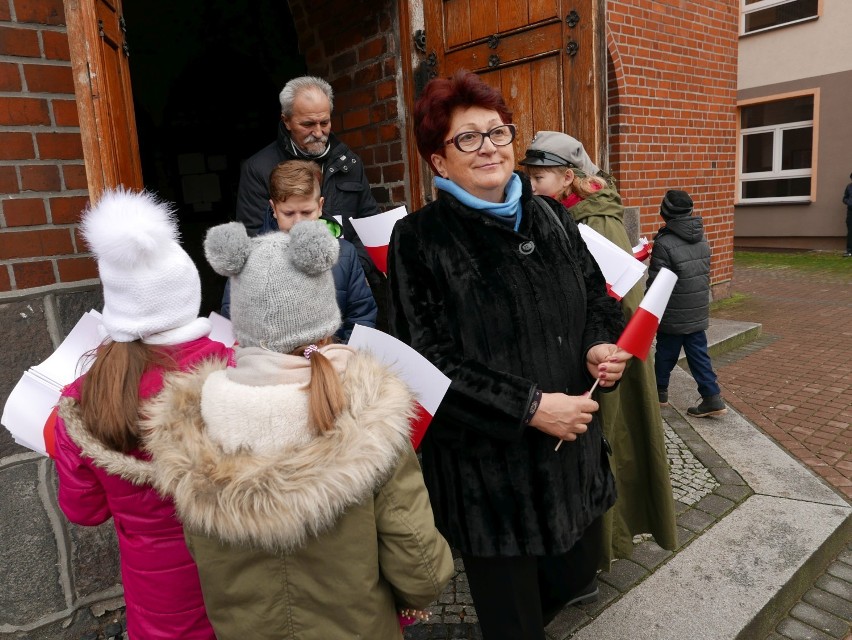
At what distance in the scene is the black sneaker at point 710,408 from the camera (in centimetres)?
466

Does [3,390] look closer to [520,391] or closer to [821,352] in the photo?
[520,391]

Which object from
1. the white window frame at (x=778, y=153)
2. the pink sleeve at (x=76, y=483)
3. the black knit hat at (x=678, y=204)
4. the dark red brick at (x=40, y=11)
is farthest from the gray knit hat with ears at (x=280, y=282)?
the white window frame at (x=778, y=153)

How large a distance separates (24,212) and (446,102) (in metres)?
1.62

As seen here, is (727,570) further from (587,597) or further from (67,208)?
(67,208)

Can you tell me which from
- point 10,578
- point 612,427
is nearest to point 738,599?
point 612,427

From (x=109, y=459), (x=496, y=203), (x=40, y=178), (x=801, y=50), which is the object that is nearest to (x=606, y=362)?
(x=496, y=203)

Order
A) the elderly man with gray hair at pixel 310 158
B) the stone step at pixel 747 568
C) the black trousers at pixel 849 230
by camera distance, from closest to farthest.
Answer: the stone step at pixel 747 568, the elderly man with gray hair at pixel 310 158, the black trousers at pixel 849 230

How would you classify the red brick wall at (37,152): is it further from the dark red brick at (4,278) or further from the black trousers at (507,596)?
the black trousers at (507,596)

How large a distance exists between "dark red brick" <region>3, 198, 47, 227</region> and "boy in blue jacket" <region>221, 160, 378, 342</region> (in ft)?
2.82

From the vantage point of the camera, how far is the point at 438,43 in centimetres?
352

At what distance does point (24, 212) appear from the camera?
92.2 inches

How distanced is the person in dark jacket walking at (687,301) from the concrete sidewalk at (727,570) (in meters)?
0.88

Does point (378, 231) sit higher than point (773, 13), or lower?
lower

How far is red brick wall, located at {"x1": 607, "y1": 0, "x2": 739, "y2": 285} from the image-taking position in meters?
6.51
